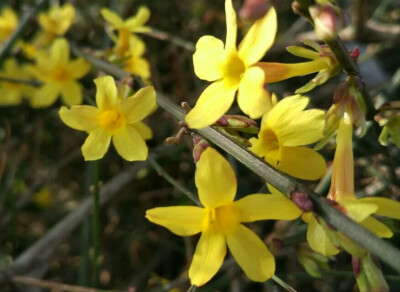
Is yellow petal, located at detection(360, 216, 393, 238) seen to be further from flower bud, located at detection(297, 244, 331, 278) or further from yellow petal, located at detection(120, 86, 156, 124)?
yellow petal, located at detection(120, 86, 156, 124)

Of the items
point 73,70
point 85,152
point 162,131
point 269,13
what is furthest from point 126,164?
point 269,13

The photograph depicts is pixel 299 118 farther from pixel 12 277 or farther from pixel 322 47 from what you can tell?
pixel 12 277

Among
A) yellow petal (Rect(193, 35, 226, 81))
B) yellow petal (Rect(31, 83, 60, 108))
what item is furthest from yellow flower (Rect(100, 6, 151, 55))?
yellow petal (Rect(193, 35, 226, 81))

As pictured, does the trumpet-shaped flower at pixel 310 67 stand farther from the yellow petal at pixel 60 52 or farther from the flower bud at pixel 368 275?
the yellow petal at pixel 60 52

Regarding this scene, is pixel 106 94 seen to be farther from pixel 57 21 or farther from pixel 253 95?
pixel 57 21

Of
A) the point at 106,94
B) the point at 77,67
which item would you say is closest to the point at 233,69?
the point at 106,94
